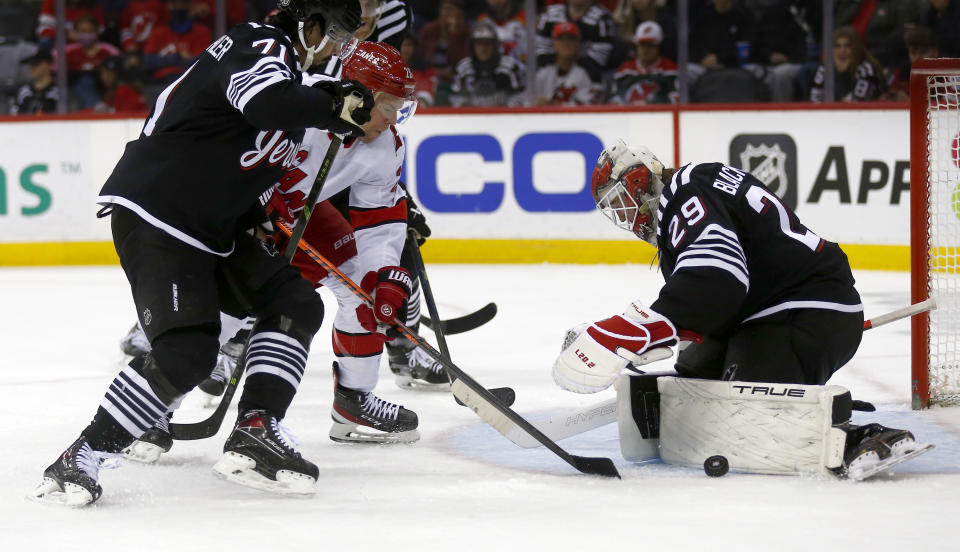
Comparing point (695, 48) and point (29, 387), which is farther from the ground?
point (695, 48)

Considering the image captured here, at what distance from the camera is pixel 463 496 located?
8.21 feet

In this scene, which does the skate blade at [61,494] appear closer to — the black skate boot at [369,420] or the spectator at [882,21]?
the black skate boot at [369,420]

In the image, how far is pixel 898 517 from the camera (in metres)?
2.27

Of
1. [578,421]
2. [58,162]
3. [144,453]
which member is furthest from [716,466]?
[58,162]

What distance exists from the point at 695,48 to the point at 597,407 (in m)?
4.11

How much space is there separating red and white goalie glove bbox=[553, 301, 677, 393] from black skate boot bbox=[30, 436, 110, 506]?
0.90 metres

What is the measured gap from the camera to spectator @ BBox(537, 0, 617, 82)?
6773mm

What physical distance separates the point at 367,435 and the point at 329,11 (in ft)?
3.42

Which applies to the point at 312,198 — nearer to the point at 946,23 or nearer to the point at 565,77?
the point at 565,77

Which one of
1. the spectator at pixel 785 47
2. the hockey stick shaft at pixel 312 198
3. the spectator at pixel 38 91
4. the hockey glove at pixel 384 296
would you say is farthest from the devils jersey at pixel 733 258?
the spectator at pixel 38 91

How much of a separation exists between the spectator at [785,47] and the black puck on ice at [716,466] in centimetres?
400

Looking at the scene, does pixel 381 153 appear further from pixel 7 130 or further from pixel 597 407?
pixel 7 130

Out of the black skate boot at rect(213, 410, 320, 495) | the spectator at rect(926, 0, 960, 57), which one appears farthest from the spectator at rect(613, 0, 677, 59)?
the black skate boot at rect(213, 410, 320, 495)

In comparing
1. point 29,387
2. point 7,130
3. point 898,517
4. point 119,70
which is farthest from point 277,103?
point 119,70
